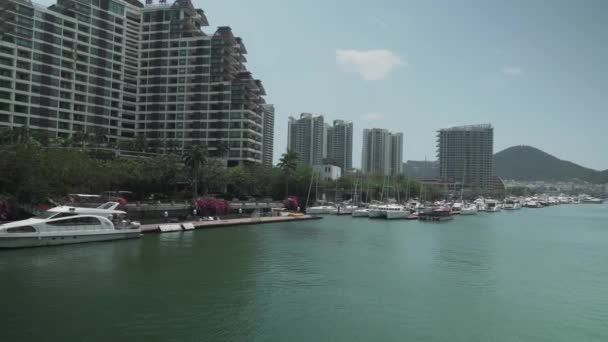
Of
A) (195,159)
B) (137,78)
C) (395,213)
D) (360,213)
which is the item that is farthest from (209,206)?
(137,78)

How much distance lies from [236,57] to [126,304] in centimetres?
11731

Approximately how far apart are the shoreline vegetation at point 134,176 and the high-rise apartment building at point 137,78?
11.5 metres

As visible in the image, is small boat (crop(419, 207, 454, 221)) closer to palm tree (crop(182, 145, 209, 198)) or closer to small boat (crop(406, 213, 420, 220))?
small boat (crop(406, 213, 420, 220))

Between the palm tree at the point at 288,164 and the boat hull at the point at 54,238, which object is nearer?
the boat hull at the point at 54,238

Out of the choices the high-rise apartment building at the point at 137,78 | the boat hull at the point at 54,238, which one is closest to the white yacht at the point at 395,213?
the high-rise apartment building at the point at 137,78

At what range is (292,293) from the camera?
31031 millimetres

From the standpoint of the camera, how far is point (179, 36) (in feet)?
439

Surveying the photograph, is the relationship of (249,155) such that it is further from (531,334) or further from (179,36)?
(531,334)

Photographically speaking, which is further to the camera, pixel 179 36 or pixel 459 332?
pixel 179 36

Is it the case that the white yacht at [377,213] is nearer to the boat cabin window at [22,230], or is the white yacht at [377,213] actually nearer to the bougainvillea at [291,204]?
the bougainvillea at [291,204]

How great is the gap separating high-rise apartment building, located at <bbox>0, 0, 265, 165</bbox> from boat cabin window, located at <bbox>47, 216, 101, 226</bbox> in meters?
70.8

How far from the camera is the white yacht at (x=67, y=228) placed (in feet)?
137

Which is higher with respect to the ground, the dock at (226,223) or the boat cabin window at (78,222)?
the boat cabin window at (78,222)

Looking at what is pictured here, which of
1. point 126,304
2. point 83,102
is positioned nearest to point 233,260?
point 126,304
